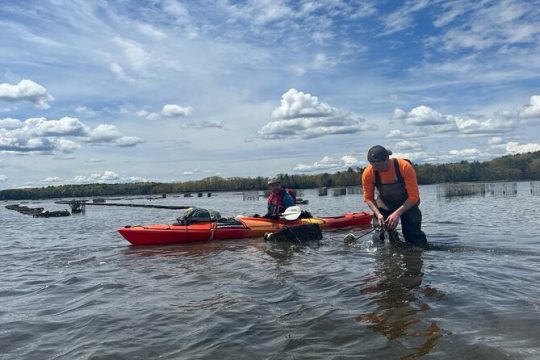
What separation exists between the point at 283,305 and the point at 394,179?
4628mm

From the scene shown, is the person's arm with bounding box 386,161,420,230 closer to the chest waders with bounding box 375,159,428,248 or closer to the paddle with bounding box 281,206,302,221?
the chest waders with bounding box 375,159,428,248

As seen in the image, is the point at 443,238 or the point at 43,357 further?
the point at 443,238

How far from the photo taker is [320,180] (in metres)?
122

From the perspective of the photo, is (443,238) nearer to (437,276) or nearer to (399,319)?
(437,276)

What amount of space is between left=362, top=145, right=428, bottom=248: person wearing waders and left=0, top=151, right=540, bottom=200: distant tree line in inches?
3548

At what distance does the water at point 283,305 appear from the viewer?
4.48 metres

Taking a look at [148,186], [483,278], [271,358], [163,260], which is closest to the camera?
[271,358]

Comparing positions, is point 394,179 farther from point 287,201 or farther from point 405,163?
point 287,201

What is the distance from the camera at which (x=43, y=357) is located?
4602 mm

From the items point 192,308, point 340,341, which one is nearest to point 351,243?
point 192,308

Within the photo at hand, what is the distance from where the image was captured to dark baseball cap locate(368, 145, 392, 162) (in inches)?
353

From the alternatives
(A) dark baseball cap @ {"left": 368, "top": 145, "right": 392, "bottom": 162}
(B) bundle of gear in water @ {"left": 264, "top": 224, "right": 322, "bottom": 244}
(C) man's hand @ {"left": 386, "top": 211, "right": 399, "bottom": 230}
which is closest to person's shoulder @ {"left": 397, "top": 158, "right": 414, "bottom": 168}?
(A) dark baseball cap @ {"left": 368, "top": 145, "right": 392, "bottom": 162}

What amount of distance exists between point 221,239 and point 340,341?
393 inches

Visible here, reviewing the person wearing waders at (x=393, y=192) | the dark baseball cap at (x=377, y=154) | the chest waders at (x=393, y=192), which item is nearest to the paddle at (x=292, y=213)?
the person wearing waders at (x=393, y=192)
